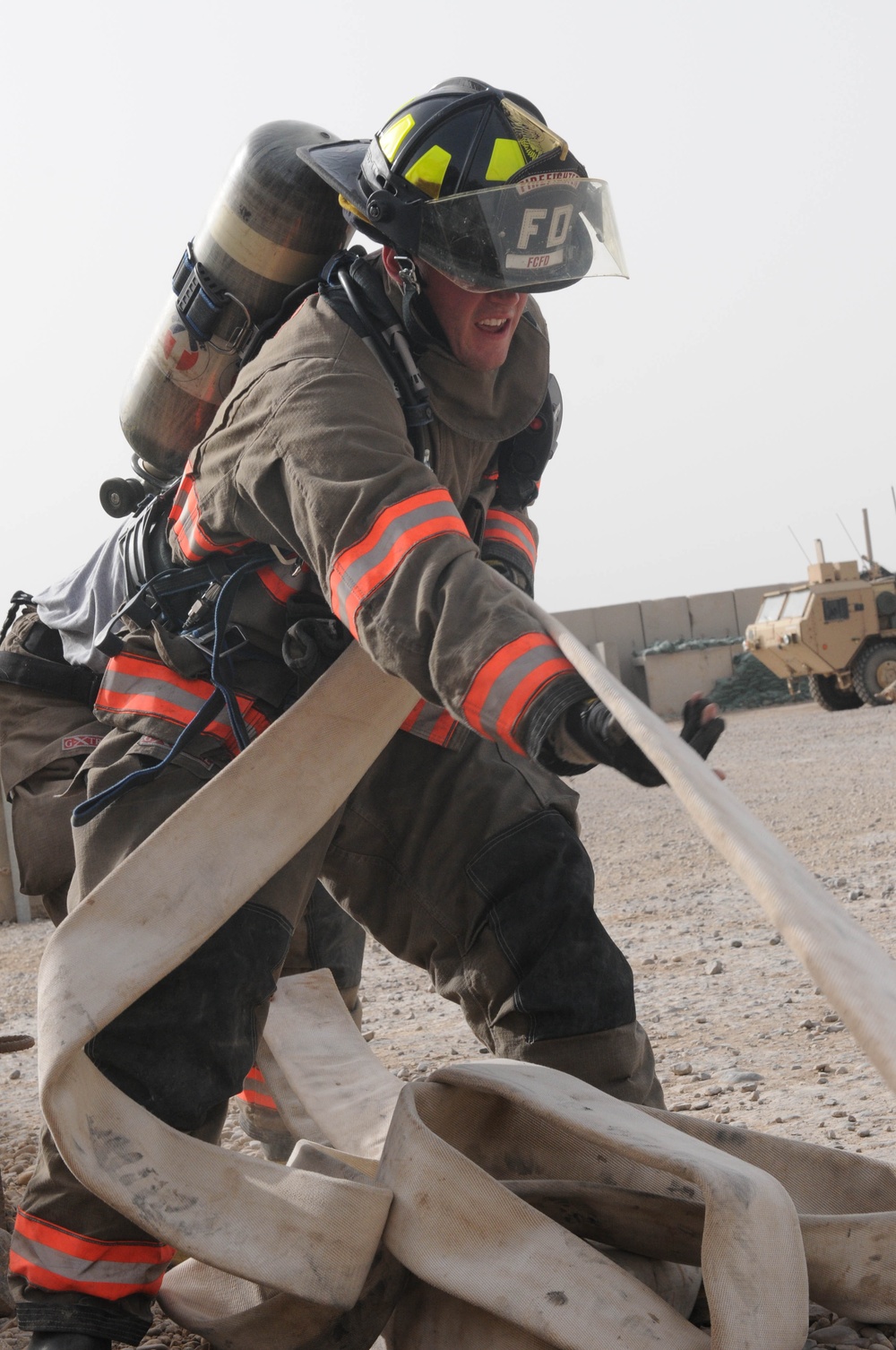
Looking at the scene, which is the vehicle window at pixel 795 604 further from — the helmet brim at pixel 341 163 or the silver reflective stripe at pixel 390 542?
the silver reflective stripe at pixel 390 542

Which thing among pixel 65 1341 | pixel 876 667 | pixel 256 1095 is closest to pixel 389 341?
pixel 65 1341

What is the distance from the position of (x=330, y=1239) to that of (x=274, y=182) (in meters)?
2.16

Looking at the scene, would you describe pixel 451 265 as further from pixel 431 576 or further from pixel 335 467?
pixel 431 576

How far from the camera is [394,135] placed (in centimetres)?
252

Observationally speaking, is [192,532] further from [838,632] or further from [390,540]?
[838,632]

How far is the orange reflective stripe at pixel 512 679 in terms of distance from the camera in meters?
1.97

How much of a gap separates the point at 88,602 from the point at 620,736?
151cm

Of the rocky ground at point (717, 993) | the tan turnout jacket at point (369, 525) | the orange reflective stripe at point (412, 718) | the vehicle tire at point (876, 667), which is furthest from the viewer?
the vehicle tire at point (876, 667)

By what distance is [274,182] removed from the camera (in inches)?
116

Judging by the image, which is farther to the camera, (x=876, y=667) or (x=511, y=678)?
(x=876, y=667)

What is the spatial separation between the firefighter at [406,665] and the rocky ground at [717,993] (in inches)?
23.1

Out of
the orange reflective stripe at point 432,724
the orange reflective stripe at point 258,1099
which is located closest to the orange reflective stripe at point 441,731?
the orange reflective stripe at point 432,724

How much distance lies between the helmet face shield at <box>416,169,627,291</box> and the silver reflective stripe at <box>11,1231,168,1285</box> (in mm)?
1851

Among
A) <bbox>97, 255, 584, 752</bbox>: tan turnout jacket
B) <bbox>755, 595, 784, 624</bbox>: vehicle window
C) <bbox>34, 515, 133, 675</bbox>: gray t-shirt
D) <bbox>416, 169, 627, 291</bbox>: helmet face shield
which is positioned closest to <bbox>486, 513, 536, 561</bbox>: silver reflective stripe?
<bbox>97, 255, 584, 752</bbox>: tan turnout jacket
